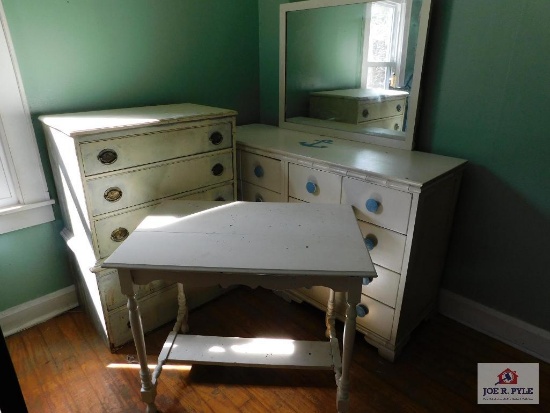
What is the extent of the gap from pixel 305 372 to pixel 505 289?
1179 millimetres

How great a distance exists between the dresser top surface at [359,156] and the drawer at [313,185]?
0.23 feet

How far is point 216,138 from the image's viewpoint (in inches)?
81.9

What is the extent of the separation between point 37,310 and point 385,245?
205cm

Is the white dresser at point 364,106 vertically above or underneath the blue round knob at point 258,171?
above

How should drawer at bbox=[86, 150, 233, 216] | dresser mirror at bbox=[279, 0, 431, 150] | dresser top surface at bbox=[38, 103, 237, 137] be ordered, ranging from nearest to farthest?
dresser top surface at bbox=[38, 103, 237, 137]
drawer at bbox=[86, 150, 233, 216]
dresser mirror at bbox=[279, 0, 431, 150]

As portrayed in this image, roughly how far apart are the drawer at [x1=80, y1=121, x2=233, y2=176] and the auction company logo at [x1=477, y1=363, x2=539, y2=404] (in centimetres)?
181

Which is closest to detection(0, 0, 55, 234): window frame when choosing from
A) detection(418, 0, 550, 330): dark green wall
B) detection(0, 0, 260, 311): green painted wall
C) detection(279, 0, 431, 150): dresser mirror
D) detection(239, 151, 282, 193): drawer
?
detection(0, 0, 260, 311): green painted wall

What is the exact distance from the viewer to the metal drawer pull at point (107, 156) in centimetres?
171

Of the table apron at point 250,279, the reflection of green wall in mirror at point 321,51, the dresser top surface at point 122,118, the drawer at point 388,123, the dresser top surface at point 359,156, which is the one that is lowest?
the table apron at point 250,279

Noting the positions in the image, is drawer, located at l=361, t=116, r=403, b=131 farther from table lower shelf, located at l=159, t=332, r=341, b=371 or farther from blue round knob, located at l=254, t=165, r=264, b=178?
table lower shelf, located at l=159, t=332, r=341, b=371

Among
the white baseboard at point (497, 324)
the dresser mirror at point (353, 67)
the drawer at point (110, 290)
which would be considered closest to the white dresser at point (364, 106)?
the dresser mirror at point (353, 67)

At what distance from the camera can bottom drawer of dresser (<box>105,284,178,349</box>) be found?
201cm

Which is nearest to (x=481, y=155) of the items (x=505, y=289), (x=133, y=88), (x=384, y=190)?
(x=384, y=190)

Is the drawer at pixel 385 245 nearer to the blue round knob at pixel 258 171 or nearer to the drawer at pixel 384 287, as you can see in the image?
the drawer at pixel 384 287
